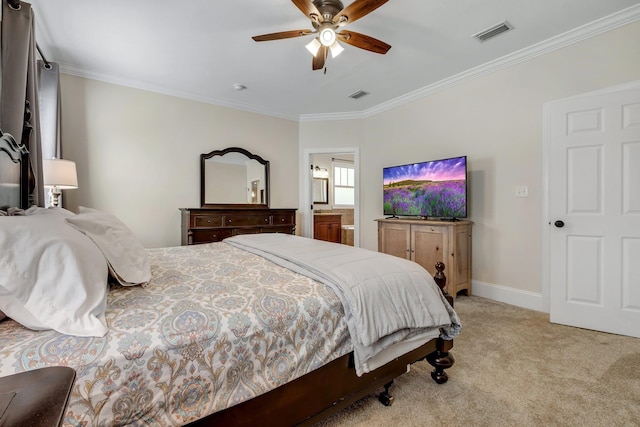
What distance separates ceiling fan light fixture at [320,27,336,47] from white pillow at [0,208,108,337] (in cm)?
206

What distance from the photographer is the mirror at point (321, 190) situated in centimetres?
653

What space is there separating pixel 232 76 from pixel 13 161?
242cm

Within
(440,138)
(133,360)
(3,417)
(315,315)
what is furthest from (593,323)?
(3,417)

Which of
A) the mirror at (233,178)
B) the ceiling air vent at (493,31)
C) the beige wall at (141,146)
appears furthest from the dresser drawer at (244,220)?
the ceiling air vent at (493,31)

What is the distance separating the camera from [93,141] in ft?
11.0

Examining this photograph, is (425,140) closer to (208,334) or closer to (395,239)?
(395,239)

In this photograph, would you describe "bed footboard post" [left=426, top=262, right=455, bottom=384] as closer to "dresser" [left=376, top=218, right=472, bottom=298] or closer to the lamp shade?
"dresser" [left=376, top=218, right=472, bottom=298]

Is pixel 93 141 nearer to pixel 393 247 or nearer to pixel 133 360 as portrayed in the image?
pixel 133 360

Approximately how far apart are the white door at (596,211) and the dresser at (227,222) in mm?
3105

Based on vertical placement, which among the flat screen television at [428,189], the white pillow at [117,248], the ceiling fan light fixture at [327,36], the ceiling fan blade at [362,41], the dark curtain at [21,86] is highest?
the ceiling fan blade at [362,41]

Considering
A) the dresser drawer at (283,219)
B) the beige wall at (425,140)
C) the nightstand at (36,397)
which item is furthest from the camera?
the dresser drawer at (283,219)

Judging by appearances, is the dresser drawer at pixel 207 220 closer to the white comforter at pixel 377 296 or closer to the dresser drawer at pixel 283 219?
the dresser drawer at pixel 283 219

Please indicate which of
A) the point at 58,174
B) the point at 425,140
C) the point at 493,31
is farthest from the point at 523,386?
the point at 58,174

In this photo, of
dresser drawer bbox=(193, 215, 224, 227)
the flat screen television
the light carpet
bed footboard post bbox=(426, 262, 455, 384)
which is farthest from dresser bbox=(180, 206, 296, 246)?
bed footboard post bbox=(426, 262, 455, 384)
